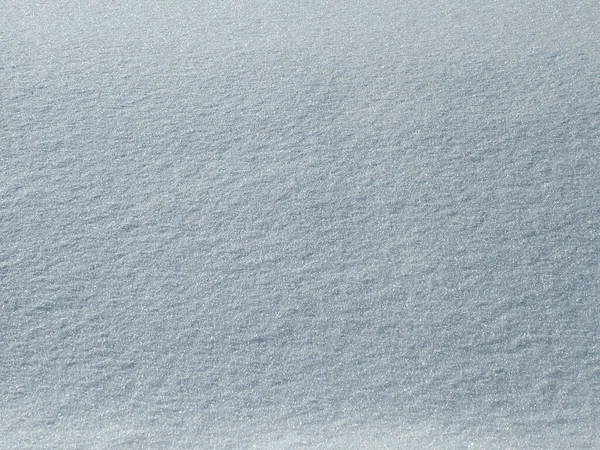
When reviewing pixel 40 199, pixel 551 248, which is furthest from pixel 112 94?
pixel 551 248

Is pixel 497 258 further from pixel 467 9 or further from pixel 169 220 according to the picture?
pixel 467 9

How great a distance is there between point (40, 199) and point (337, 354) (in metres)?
1.00

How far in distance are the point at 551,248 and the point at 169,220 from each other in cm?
106

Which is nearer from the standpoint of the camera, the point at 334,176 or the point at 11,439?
the point at 11,439

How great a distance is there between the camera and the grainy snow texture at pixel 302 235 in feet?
6.22

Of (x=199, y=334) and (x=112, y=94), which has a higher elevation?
(x=112, y=94)

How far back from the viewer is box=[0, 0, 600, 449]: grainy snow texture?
74.6 inches

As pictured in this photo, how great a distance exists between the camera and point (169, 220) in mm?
2291

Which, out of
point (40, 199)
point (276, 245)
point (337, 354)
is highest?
point (40, 199)

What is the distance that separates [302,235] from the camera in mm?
2250

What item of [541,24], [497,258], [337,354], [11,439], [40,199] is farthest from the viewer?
[541,24]

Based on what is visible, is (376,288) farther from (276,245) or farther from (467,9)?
(467,9)

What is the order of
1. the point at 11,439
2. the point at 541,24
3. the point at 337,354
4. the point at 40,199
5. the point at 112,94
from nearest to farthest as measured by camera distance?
the point at 11,439 → the point at 337,354 → the point at 40,199 → the point at 112,94 → the point at 541,24

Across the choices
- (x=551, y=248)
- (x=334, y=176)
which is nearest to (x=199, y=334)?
(x=334, y=176)
